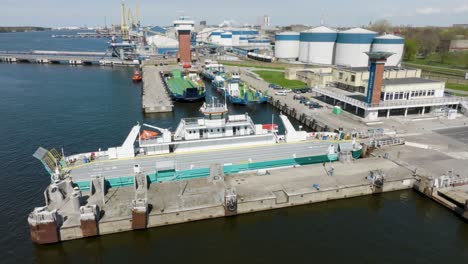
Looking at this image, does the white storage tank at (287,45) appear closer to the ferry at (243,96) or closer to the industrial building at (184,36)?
the industrial building at (184,36)

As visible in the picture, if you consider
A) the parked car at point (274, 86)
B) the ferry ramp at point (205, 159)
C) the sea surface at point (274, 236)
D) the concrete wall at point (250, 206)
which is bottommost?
the sea surface at point (274, 236)

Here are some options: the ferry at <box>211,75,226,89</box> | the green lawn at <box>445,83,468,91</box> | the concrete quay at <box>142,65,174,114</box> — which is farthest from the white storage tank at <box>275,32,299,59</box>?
the green lawn at <box>445,83,468,91</box>

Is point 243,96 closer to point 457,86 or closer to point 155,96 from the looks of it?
point 155,96

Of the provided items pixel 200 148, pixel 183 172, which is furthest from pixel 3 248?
pixel 200 148

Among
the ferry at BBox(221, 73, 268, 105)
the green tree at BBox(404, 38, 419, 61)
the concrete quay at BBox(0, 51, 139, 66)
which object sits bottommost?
the ferry at BBox(221, 73, 268, 105)

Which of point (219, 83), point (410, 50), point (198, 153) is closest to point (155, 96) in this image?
point (219, 83)

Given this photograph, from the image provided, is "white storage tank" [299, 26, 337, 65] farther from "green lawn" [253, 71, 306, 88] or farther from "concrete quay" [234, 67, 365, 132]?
"concrete quay" [234, 67, 365, 132]

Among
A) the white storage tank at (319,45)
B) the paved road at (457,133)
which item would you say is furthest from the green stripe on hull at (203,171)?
the white storage tank at (319,45)
